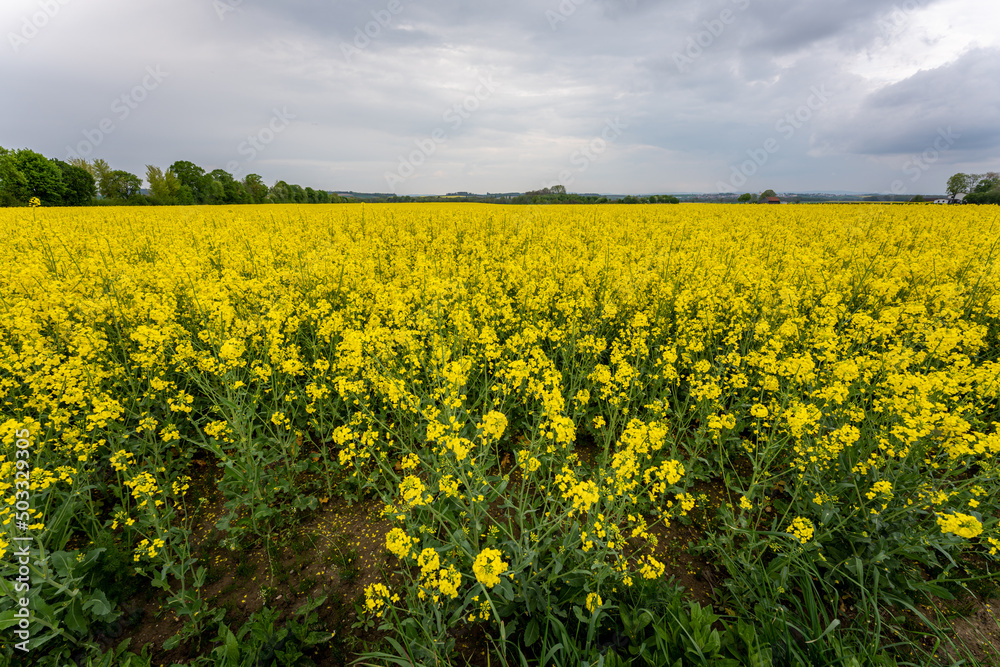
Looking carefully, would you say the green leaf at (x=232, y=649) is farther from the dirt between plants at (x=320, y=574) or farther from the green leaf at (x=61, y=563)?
the green leaf at (x=61, y=563)

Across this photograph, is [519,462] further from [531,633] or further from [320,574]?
[320,574]

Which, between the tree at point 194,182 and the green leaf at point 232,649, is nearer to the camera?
the green leaf at point 232,649

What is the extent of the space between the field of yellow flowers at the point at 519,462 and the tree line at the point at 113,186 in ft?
143

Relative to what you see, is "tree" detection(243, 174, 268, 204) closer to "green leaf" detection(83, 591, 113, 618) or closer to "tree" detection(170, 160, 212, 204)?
"tree" detection(170, 160, 212, 204)

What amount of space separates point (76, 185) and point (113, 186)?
333 cm

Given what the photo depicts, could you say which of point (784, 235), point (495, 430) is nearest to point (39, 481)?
point (495, 430)

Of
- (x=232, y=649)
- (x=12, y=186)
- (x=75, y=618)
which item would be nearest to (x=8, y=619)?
(x=75, y=618)

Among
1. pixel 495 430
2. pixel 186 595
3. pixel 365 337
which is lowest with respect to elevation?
pixel 186 595

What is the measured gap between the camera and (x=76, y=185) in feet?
135

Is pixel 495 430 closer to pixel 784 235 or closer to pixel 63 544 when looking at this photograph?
pixel 63 544

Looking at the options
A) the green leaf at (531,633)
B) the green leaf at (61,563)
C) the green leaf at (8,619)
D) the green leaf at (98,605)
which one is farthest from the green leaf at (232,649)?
the green leaf at (531,633)

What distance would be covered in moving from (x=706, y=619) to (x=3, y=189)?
54.9 meters

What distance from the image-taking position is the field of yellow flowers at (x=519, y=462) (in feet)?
7.15

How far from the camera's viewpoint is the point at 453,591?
1.73 metres
